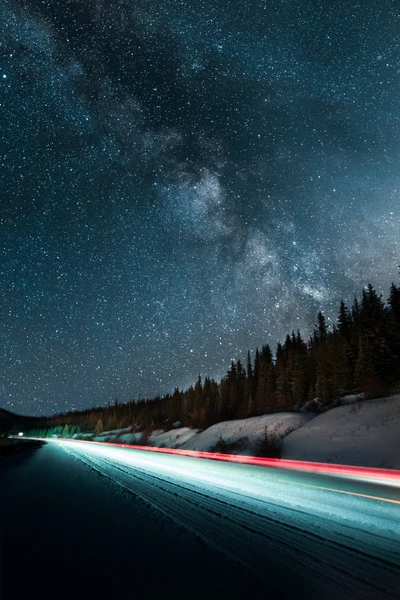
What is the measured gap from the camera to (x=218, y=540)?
4.89 metres

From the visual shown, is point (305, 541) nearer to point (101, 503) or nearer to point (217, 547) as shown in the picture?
point (217, 547)

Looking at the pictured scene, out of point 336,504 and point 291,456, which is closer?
point 336,504

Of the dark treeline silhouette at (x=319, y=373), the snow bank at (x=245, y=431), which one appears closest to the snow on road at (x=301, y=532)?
the snow bank at (x=245, y=431)

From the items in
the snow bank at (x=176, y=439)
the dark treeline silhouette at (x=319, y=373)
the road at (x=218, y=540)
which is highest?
the dark treeline silhouette at (x=319, y=373)

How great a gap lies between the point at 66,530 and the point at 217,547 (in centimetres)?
250

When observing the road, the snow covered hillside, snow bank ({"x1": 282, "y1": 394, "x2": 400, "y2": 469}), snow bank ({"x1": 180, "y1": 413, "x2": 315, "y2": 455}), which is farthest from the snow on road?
snow bank ({"x1": 180, "y1": 413, "x2": 315, "y2": 455})

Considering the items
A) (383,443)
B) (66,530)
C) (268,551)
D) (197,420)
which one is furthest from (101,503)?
(197,420)

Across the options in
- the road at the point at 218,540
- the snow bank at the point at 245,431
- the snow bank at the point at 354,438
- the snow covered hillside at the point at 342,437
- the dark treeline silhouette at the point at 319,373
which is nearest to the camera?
the road at the point at 218,540

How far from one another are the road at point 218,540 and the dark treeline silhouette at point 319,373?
35.4 m

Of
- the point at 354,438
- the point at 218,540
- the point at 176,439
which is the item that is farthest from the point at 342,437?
the point at 176,439

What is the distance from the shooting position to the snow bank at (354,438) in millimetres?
20281

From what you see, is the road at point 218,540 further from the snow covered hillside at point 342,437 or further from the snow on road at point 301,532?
the snow covered hillside at point 342,437

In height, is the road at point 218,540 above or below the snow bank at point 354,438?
below

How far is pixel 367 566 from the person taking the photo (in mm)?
3930
